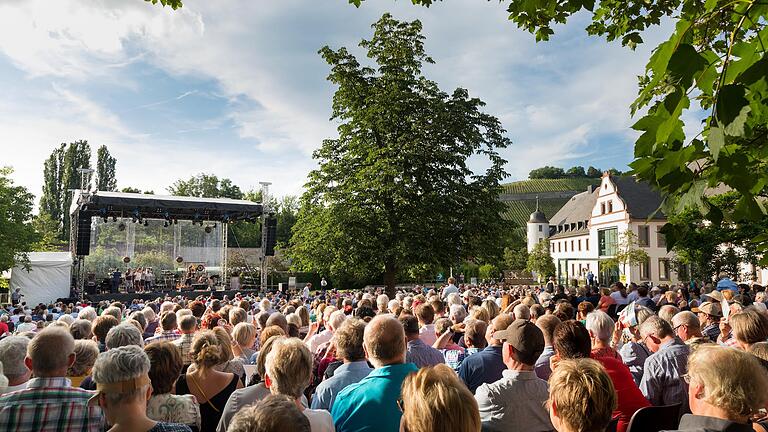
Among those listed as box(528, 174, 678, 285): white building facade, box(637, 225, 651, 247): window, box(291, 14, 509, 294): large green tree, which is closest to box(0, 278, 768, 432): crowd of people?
box(291, 14, 509, 294): large green tree

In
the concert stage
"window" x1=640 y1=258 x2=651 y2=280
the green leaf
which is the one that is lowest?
the concert stage

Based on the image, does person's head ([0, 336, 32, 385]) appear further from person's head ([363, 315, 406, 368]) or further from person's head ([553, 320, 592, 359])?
person's head ([553, 320, 592, 359])

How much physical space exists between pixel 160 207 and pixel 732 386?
2385 centimetres

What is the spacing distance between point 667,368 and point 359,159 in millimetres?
17556

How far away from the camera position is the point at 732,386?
2.26 meters

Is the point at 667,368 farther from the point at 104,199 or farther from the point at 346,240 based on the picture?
Result: the point at 104,199

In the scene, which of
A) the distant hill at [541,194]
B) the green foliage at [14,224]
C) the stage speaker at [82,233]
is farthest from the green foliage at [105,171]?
the distant hill at [541,194]

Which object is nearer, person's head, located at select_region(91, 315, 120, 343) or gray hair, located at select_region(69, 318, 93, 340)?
gray hair, located at select_region(69, 318, 93, 340)

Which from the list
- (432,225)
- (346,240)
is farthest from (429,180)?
(346,240)

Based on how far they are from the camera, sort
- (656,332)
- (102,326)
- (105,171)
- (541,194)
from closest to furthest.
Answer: (656,332)
(102,326)
(105,171)
(541,194)

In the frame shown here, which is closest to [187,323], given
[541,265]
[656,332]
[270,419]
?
[270,419]

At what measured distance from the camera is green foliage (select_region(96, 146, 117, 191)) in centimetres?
6059

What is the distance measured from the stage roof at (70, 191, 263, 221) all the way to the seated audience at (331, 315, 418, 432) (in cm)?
2132

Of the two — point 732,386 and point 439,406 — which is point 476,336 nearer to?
point 732,386
